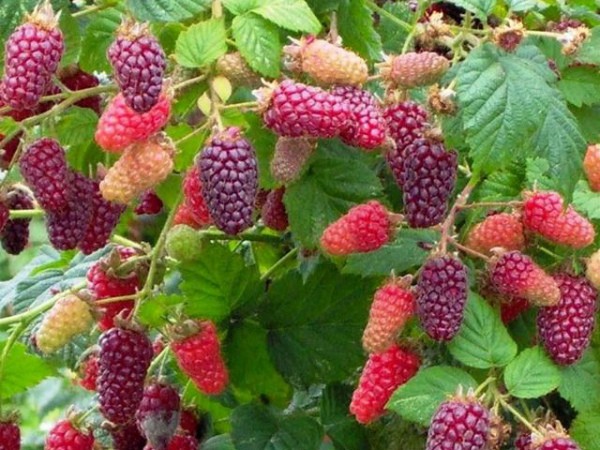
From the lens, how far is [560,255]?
1.55m

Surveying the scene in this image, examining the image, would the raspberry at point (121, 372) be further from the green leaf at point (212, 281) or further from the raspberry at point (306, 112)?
the raspberry at point (306, 112)

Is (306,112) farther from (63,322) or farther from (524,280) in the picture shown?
(63,322)

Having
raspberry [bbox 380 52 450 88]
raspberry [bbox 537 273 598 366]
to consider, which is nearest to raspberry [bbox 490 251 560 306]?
raspberry [bbox 537 273 598 366]

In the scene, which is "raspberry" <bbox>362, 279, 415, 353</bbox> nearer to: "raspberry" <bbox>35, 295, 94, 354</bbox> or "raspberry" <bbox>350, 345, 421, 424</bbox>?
"raspberry" <bbox>350, 345, 421, 424</bbox>

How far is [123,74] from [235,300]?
563 millimetres

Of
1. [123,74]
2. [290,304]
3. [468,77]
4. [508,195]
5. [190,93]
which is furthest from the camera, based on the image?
[290,304]

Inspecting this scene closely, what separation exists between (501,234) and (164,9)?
0.49m

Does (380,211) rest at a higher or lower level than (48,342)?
higher

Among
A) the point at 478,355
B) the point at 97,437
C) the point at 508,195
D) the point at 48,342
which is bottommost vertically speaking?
the point at 97,437

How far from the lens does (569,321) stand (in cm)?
143

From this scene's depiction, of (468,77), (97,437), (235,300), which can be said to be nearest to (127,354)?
(235,300)

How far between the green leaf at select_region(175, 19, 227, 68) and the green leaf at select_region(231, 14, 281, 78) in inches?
1.0

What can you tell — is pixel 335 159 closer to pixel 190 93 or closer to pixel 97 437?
pixel 190 93

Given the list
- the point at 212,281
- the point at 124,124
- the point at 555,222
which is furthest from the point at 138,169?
the point at 555,222
